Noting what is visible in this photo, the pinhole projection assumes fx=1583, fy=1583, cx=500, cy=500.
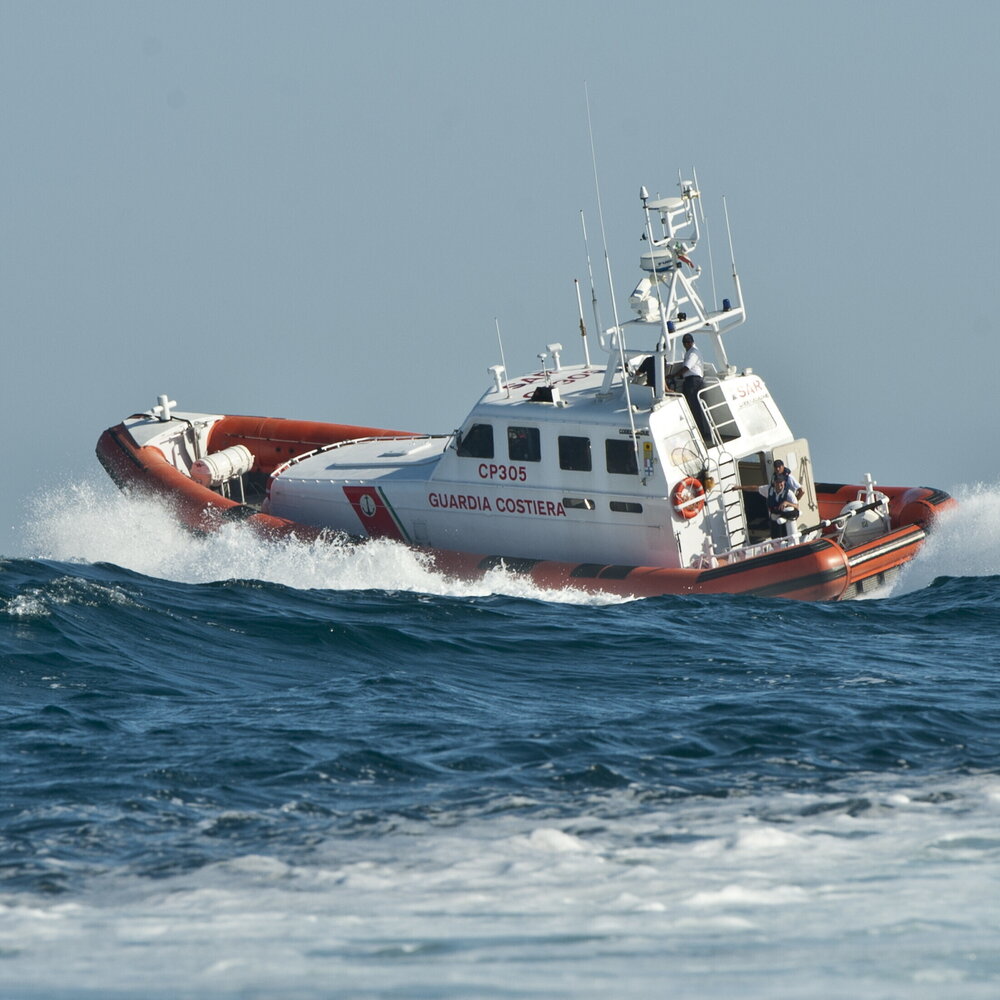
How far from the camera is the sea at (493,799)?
5.81 meters

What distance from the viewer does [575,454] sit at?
44.4 ft

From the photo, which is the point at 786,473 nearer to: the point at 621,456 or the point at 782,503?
the point at 782,503

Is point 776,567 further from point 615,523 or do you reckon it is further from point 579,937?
point 579,937

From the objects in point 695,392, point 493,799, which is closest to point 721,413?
point 695,392

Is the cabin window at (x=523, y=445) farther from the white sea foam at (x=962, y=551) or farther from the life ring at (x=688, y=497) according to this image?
the white sea foam at (x=962, y=551)

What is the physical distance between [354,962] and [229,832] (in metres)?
1.52

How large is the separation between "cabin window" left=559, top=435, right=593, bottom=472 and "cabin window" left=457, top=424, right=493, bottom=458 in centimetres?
70

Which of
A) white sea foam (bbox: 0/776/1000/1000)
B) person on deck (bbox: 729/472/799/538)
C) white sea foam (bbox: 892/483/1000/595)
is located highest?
person on deck (bbox: 729/472/799/538)

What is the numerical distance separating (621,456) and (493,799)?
20.2 ft

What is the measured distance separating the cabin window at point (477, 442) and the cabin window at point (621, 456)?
3.70 ft

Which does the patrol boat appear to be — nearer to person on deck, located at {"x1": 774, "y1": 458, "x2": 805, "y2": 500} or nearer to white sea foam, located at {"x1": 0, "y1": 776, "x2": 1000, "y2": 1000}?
person on deck, located at {"x1": 774, "y1": 458, "x2": 805, "y2": 500}

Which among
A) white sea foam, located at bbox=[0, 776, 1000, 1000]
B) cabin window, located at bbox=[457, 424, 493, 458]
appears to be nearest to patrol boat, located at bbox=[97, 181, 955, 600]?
cabin window, located at bbox=[457, 424, 493, 458]

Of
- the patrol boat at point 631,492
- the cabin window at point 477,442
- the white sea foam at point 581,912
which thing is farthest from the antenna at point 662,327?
the white sea foam at point 581,912

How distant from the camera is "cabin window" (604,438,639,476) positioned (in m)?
13.3
